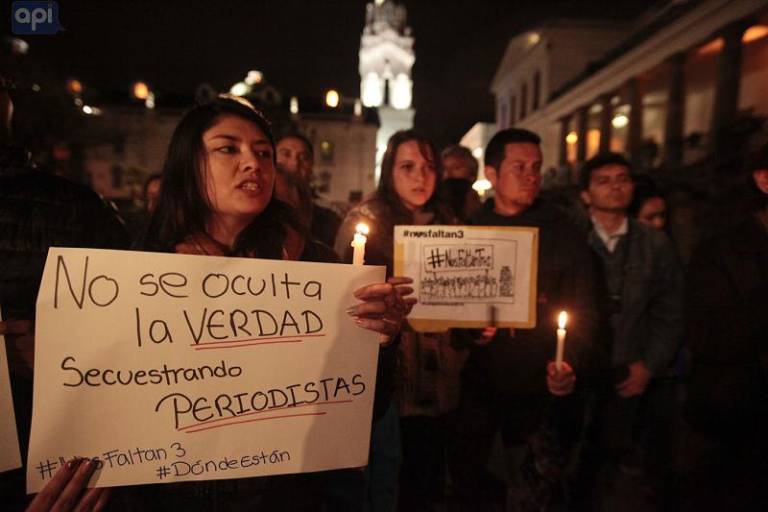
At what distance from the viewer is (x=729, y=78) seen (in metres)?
14.7

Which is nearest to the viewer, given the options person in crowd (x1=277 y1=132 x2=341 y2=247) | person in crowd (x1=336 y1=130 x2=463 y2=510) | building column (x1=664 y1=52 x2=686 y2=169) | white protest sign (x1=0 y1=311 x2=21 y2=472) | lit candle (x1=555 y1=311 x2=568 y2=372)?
white protest sign (x1=0 y1=311 x2=21 y2=472)

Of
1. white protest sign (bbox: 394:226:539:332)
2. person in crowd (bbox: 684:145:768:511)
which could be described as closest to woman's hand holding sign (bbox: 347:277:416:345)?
white protest sign (bbox: 394:226:539:332)

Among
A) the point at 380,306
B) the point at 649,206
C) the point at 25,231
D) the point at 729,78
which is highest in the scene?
the point at 729,78

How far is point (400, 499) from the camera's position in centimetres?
272

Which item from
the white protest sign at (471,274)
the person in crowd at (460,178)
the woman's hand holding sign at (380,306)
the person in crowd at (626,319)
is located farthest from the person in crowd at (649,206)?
the woman's hand holding sign at (380,306)

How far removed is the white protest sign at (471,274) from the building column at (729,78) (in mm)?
15638

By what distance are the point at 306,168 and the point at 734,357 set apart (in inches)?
132

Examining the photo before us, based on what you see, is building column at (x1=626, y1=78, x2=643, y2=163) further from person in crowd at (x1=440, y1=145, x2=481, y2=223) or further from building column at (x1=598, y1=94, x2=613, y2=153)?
person in crowd at (x1=440, y1=145, x2=481, y2=223)

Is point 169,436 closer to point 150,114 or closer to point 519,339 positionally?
point 519,339

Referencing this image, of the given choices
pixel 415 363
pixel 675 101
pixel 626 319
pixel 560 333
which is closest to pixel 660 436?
pixel 626 319

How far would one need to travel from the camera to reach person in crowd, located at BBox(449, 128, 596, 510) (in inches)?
106

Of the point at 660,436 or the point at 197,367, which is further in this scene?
the point at 660,436

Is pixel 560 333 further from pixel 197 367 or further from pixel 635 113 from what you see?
pixel 635 113

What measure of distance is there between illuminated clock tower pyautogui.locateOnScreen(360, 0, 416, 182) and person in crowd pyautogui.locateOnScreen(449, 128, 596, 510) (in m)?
48.5
